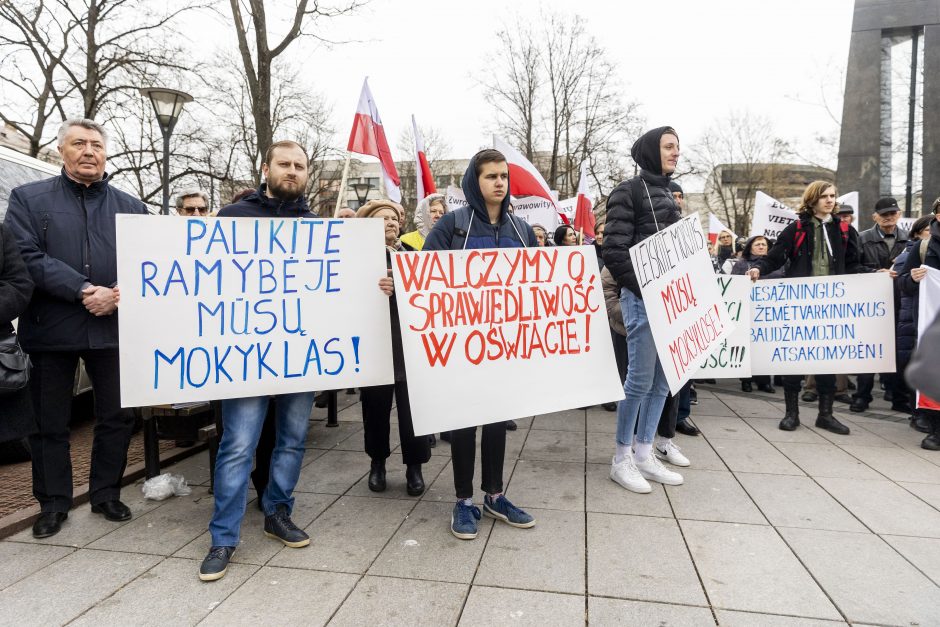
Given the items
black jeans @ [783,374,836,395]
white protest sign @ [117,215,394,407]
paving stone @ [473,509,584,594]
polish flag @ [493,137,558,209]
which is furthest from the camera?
polish flag @ [493,137,558,209]

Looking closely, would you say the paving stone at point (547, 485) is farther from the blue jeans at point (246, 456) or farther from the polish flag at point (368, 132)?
the polish flag at point (368, 132)

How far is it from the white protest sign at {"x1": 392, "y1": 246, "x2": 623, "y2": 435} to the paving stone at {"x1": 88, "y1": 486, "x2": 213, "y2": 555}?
1.40 metres

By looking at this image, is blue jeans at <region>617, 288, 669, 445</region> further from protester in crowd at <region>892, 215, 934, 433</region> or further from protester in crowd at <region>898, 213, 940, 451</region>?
protester in crowd at <region>892, 215, 934, 433</region>

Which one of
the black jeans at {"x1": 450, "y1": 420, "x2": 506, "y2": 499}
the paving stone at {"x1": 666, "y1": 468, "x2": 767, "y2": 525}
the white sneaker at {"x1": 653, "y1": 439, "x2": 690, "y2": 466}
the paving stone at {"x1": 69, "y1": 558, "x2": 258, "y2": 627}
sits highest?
the black jeans at {"x1": 450, "y1": 420, "x2": 506, "y2": 499}

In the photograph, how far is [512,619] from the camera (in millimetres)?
2223

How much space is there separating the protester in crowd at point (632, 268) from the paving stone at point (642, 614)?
4.19 feet

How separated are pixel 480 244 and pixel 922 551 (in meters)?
2.66

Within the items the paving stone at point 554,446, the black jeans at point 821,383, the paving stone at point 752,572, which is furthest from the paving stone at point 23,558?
the black jeans at point 821,383

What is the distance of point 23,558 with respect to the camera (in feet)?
8.95

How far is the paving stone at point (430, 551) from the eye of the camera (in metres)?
2.58

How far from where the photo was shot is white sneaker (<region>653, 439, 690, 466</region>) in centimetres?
412

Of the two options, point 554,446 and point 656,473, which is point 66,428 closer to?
point 554,446

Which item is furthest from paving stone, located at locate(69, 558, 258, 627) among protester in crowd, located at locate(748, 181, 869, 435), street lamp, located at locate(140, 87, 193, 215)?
street lamp, located at locate(140, 87, 193, 215)

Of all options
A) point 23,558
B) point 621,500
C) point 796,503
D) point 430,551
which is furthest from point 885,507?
point 23,558
